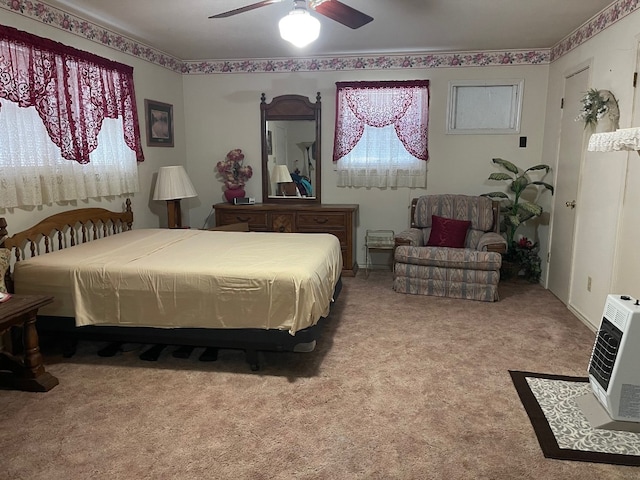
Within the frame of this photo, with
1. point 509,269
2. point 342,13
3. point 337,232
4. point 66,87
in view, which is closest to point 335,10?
point 342,13

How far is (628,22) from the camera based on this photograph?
3.30m

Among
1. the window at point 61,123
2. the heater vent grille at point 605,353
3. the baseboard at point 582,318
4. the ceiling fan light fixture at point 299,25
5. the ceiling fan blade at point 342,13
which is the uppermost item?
the ceiling fan blade at point 342,13

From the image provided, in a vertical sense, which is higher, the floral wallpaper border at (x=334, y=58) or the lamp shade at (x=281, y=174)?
the floral wallpaper border at (x=334, y=58)

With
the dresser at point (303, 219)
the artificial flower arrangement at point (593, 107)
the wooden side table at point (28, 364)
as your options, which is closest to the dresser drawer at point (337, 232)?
the dresser at point (303, 219)

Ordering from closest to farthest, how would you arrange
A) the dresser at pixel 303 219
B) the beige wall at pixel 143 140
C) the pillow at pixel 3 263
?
the pillow at pixel 3 263, the beige wall at pixel 143 140, the dresser at pixel 303 219

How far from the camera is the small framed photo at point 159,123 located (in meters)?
4.88

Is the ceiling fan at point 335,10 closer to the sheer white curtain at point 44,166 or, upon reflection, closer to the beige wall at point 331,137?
the sheer white curtain at point 44,166

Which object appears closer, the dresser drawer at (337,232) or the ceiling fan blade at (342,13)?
the ceiling fan blade at (342,13)

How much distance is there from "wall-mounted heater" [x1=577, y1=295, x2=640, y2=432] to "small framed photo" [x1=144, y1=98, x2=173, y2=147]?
14.5 ft

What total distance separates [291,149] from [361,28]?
1.80 m

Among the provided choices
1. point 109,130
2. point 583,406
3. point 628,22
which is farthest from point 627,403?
point 109,130

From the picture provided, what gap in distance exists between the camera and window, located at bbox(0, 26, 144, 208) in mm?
3096

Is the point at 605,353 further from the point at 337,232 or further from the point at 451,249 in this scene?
the point at 337,232

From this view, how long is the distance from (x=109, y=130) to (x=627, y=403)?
426 cm
